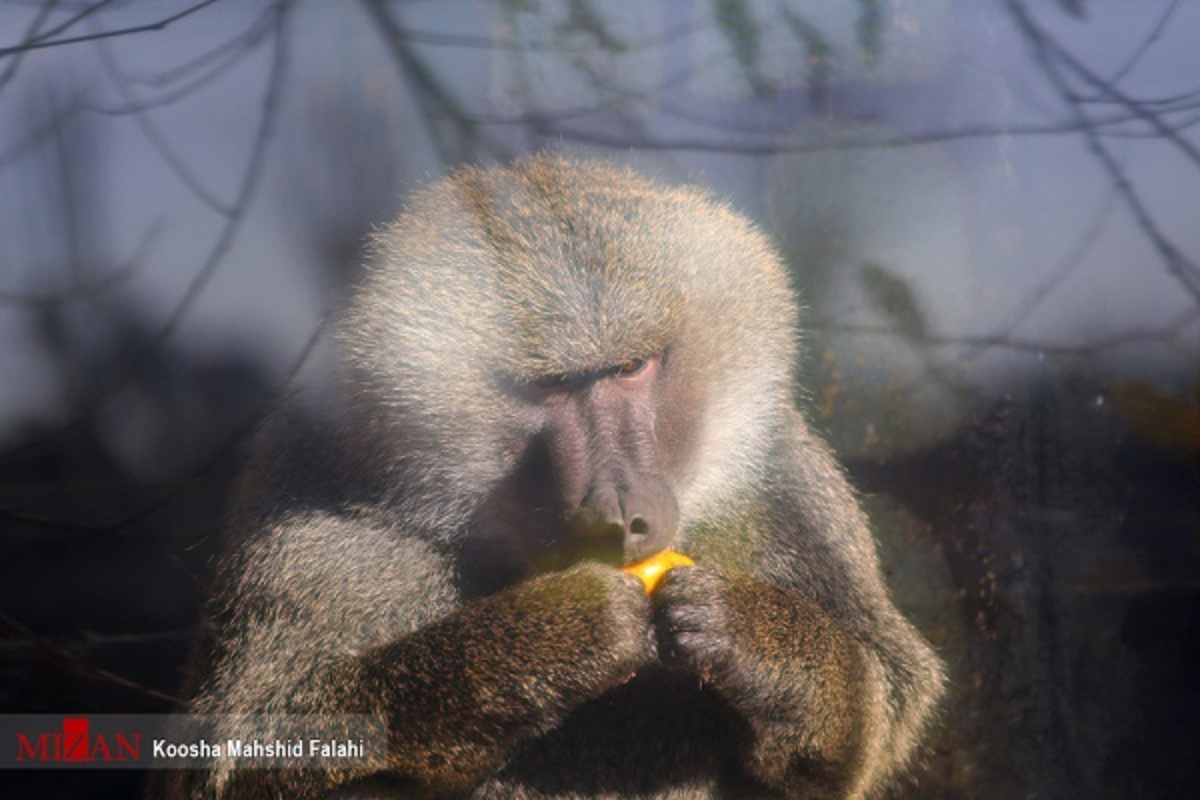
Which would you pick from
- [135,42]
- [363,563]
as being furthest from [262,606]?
[135,42]

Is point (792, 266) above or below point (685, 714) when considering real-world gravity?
above

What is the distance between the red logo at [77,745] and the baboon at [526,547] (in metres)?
0.13

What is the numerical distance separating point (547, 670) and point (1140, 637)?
1276mm

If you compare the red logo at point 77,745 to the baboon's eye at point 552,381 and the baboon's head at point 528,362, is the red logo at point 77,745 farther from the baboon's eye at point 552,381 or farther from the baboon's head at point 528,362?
the baboon's eye at point 552,381

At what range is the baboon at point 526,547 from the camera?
166 centimetres

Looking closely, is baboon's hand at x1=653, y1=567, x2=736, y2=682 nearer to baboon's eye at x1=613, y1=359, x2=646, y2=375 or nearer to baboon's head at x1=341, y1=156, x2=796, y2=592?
baboon's head at x1=341, y1=156, x2=796, y2=592

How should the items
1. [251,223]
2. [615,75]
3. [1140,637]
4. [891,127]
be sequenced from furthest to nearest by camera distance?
[1140,637]
[891,127]
[615,75]
[251,223]

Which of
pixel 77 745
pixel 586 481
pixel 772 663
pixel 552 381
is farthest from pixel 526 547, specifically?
pixel 77 745

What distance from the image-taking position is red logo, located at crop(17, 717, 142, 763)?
162 centimetres

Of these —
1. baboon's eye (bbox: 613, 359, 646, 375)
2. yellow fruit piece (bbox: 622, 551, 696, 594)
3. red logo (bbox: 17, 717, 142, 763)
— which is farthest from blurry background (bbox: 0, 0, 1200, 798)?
yellow fruit piece (bbox: 622, 551, 696, 594)

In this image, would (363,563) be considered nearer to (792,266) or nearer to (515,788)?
(515,788)

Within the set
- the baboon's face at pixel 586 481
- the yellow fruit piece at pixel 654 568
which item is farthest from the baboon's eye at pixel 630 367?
the yellow fruit piece at pixel 654 568

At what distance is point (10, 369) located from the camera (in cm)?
167

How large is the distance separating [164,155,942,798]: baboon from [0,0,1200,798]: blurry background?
0.31 ft
